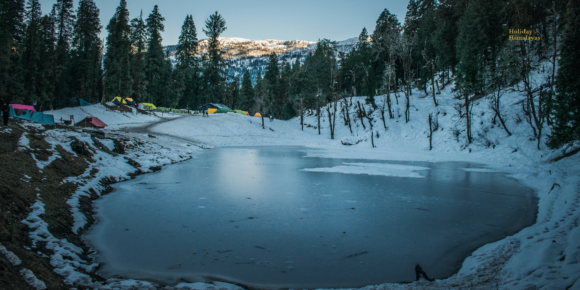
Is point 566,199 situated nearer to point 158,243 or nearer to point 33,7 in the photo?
point 158,243

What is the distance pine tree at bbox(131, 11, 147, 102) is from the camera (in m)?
48.7

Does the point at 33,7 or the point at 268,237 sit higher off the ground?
the point at 33,7

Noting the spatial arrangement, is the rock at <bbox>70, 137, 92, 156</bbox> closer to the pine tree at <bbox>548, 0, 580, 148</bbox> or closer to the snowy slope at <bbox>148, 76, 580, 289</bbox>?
the snowy slope at <bbox>148, 76, 580, 289</bbox>

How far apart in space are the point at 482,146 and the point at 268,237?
25.9 m

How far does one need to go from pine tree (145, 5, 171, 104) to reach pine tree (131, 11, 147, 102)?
1.64 meters

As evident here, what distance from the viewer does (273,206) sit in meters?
7.99

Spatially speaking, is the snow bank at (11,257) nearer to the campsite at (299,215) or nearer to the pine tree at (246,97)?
the campsite at (299,215)

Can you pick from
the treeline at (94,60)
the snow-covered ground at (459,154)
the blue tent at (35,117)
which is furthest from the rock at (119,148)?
the treeline at (94,60)

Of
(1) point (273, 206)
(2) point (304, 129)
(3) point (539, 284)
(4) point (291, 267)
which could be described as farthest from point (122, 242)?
(2) point (304, 129)

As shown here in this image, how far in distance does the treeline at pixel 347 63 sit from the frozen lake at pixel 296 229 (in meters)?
12.8

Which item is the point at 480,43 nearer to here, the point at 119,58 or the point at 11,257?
the point at 11,257

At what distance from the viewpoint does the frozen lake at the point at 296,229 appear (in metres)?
4.31

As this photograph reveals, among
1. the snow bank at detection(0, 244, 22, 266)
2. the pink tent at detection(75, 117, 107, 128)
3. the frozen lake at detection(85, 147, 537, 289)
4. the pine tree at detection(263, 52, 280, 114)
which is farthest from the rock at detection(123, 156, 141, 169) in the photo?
the pine tree at detection(263, 52, 280, 114)

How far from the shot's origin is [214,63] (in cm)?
6338
